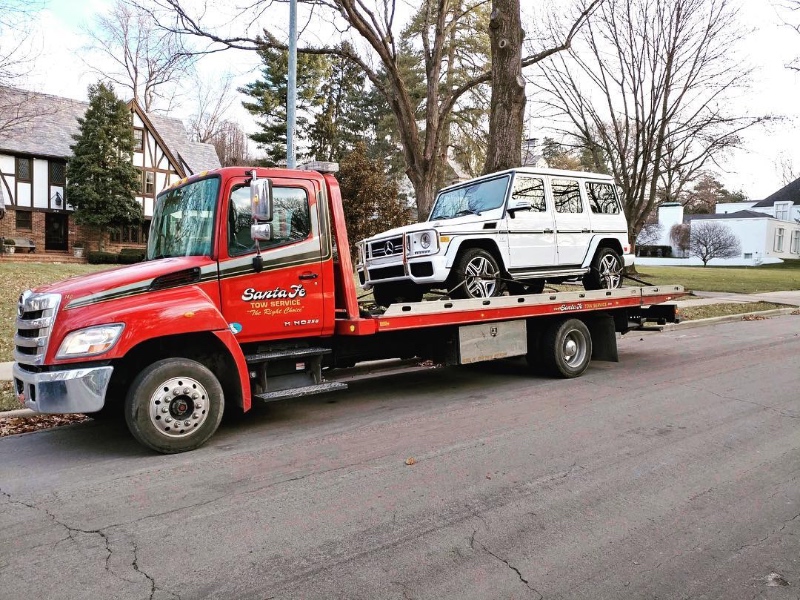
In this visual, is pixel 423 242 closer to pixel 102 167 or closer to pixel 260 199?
pixel 260 199

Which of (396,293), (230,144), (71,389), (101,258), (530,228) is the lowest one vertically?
(71,389)

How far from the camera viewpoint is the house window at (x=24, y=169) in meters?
32.7

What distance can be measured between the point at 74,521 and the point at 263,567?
1.50 meters

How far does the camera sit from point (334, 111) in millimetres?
45406

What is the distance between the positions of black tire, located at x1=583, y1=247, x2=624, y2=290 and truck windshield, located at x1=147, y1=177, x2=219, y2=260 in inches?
237

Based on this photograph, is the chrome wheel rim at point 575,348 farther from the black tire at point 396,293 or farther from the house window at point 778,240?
the house window at point 778,240

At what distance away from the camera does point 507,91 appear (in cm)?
1314

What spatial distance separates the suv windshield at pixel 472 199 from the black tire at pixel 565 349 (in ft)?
6.13

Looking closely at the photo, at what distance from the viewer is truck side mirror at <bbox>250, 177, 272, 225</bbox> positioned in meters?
5.45

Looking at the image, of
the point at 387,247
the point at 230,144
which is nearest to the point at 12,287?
the point at 387,247

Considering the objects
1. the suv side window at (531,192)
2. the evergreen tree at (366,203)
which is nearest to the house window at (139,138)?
the evergreen tree at (366,203)

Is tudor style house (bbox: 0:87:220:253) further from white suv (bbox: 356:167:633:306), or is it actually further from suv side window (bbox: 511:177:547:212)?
suv side window (bbox: 511:177:547:212)

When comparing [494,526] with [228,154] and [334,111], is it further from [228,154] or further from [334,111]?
[228,154]

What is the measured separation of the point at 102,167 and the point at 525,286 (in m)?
29.9
